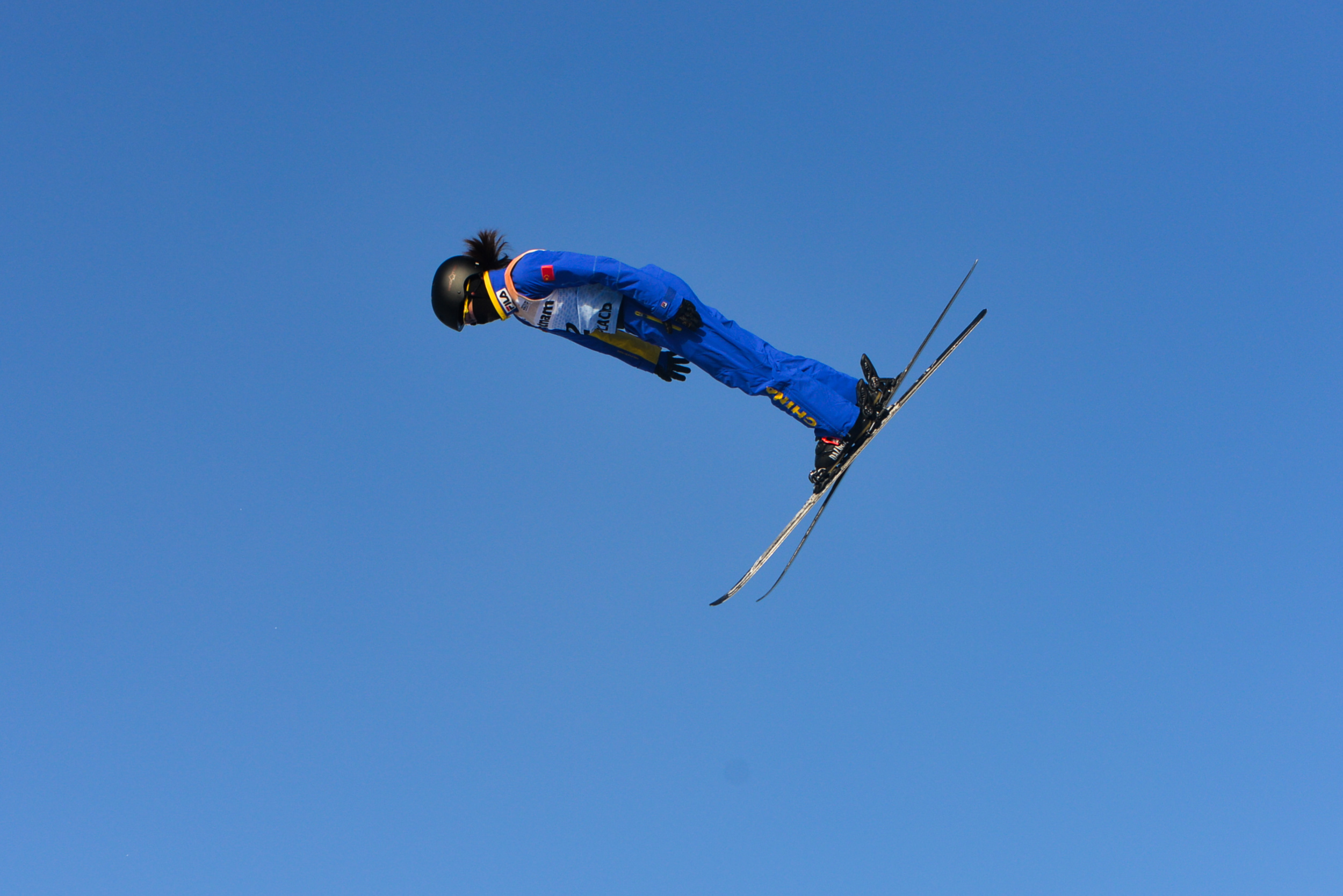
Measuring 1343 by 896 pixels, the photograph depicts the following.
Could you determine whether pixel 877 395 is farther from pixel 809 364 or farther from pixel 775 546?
pixel 775 546

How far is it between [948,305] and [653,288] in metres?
2.76

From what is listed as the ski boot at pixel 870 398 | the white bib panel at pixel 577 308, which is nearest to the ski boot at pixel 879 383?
the ski boot at pixel 870 398

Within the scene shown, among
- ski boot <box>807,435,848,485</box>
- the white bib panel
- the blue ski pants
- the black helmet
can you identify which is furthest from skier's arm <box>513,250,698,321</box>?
ski boot <box>807,435,848,485</box>

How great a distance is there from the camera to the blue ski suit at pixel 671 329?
29.5ft

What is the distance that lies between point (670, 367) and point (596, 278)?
1.59 metres

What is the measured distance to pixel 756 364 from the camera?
376 inches

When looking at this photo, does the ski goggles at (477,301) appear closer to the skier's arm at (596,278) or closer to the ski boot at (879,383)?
the skier's arm at (596,278)

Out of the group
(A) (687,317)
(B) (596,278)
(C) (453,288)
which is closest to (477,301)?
(C) (453,288)

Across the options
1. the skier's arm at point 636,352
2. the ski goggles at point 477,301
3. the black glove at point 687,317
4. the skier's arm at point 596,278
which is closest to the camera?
the skier's arm at point 596,278

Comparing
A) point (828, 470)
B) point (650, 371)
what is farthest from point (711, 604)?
point (650, 371)

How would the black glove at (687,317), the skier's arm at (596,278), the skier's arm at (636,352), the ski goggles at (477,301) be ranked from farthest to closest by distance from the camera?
the skier's arm at (636,352) → the ski goggles at (477,301) → the black glove at (687,317) → the skier's arm at (596,278)

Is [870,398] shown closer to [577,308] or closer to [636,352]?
[636,352]

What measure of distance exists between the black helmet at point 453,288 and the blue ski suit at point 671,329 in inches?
11.6

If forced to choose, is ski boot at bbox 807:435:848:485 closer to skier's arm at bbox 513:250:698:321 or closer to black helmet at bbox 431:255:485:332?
skier's arm at bbox 513:250:698:321
